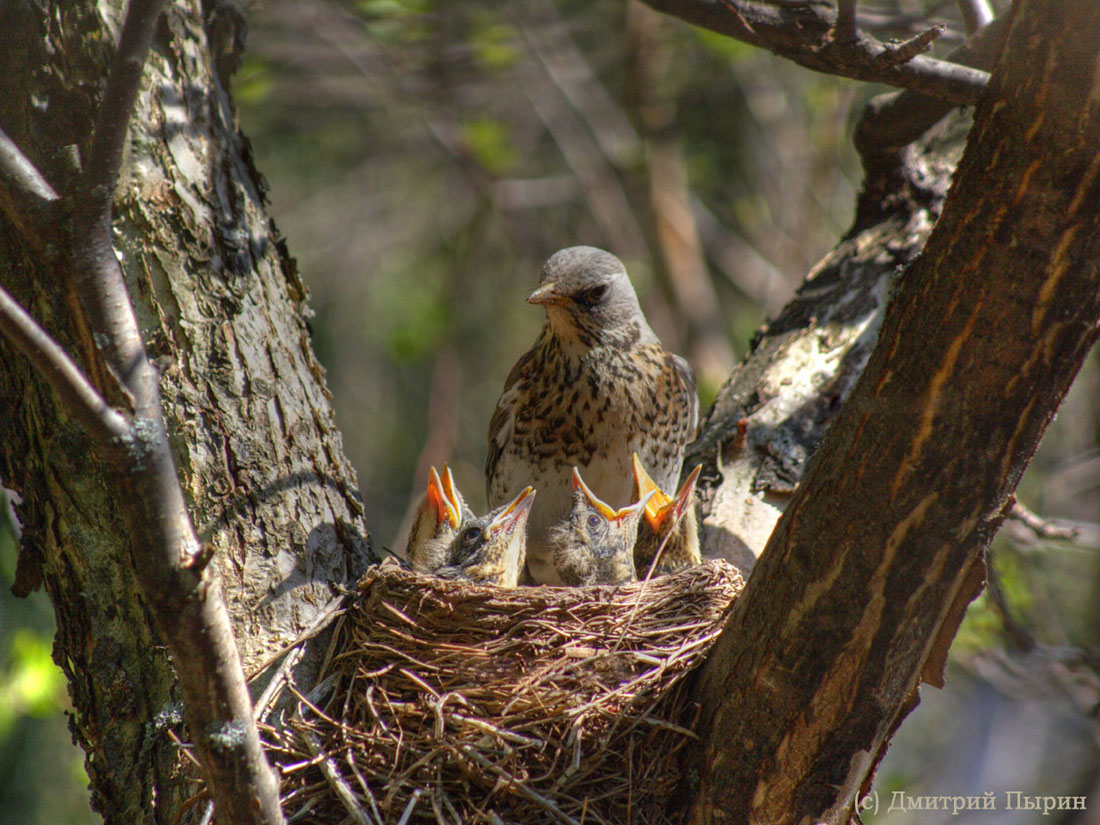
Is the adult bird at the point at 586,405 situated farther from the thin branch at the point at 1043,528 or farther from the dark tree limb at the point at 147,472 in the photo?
the dark tree limb at the point at 147,472

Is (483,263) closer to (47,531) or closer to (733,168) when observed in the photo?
(733,168)

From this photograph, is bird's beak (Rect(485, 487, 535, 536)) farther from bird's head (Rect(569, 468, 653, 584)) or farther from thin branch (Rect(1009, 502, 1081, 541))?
thin branch (Rect(1009, 502, 1081, 541))

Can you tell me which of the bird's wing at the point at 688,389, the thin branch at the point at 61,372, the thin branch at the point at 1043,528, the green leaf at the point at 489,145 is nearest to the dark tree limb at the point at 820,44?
the bird's wing at the point at 688,389

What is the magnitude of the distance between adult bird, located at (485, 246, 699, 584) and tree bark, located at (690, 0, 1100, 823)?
6.31ft

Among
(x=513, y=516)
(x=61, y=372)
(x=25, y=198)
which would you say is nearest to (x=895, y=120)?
(x=513, y=516)

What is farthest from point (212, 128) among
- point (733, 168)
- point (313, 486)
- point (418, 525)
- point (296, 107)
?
point (733, 168)

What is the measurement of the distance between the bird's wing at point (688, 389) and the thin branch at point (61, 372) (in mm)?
3174

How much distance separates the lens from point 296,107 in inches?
333

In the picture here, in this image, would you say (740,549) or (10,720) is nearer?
(740,549)

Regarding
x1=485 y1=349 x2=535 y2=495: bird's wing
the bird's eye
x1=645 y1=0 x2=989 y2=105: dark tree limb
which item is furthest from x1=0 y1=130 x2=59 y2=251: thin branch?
x1=485 y1=349 x2=535 y2=495: bird's wing

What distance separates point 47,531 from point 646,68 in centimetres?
698

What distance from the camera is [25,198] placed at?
6.13 ft

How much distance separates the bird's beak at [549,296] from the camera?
165 inches

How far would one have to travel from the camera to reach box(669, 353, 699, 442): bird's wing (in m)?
4.62
